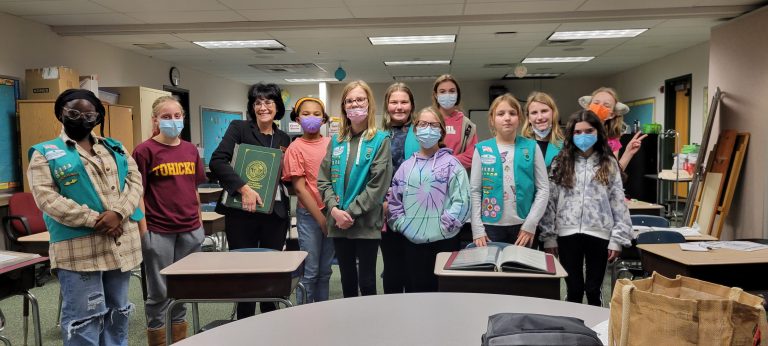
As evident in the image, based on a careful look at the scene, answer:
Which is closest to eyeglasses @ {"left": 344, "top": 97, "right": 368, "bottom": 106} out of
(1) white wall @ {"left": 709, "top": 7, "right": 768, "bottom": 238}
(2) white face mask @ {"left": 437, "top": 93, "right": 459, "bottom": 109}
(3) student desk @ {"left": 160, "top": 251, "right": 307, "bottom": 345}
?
(2) white face mask @ {"left": 437, "top": 93, "right": 459, "bottom": 109}

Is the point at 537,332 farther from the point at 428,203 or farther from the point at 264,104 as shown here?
the point at 264,104

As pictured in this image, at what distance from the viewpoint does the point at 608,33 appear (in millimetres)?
7246

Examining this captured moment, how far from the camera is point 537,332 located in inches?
39.4

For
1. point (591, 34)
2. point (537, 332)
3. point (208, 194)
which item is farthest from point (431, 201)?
point (591, 34)

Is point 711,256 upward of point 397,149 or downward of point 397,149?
downward

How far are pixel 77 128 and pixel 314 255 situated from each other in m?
1.31

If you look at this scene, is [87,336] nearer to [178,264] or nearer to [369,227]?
[178,264]

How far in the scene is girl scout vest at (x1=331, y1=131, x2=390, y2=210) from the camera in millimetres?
2688

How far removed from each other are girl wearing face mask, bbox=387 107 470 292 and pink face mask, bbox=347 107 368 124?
1.05 feet

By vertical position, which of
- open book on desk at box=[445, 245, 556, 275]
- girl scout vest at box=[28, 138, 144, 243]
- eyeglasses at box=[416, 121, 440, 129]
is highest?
eyeglasses at box=[416, 121, 440, 129]

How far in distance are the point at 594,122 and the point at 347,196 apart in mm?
1328

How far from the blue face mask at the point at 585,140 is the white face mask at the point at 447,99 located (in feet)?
2.53

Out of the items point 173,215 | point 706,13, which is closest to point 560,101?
point 706,13

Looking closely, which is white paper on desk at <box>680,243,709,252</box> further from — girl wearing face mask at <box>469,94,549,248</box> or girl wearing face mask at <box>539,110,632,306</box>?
girl wearing face mask at <box>469,94,549,248</box>
